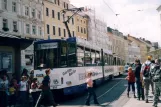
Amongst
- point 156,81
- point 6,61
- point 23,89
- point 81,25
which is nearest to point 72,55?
point 23,89

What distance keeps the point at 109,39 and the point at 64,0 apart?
130ft

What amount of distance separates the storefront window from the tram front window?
6756 mm

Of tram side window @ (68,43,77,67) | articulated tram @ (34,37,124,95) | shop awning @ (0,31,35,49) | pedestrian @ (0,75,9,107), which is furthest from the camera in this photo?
shop awning @ (0,31,35,49)

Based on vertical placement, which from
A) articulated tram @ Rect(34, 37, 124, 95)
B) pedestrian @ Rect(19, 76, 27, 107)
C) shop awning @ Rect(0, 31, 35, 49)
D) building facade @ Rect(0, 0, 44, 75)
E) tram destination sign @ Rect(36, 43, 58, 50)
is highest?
building facade @ Rect(0, 0, 44, 75)

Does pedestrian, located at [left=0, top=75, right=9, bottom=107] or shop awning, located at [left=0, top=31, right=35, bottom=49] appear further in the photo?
shop awning, located at [left=0, top=31, right=35, bottom=49]

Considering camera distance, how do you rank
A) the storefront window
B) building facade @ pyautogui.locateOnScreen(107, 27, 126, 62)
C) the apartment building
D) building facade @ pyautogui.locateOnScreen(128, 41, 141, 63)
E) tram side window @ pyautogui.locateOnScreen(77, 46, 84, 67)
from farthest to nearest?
building facade @ pyautogui.locateOnScreen(128, 41, 141, 63) → building facade @ pyautogui.locateOnScreen(107, 27, 126, 62) → the apartment building → the storefront window → tram side window @ pyautogui.locateOnScreen(77, 46, 84, 67)

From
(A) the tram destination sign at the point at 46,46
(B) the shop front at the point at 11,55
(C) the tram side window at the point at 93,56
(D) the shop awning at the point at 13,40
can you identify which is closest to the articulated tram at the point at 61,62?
(A) the tram destination sign at the point at 46,46

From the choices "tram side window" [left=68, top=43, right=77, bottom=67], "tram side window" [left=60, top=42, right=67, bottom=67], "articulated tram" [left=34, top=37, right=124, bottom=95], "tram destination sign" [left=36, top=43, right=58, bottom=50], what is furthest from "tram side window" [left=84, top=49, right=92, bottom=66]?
"tram destination sign" [left=36, top=43, right=58, bottom=50]

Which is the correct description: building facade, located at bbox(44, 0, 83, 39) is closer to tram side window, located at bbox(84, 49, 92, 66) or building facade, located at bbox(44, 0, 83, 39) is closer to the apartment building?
the apartment building

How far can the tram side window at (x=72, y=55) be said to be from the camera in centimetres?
1616

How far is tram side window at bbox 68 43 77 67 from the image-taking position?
16.2 m

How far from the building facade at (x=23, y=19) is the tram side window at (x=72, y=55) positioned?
687 inches

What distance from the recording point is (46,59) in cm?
1577

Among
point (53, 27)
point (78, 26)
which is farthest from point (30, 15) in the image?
point (78, 26)
